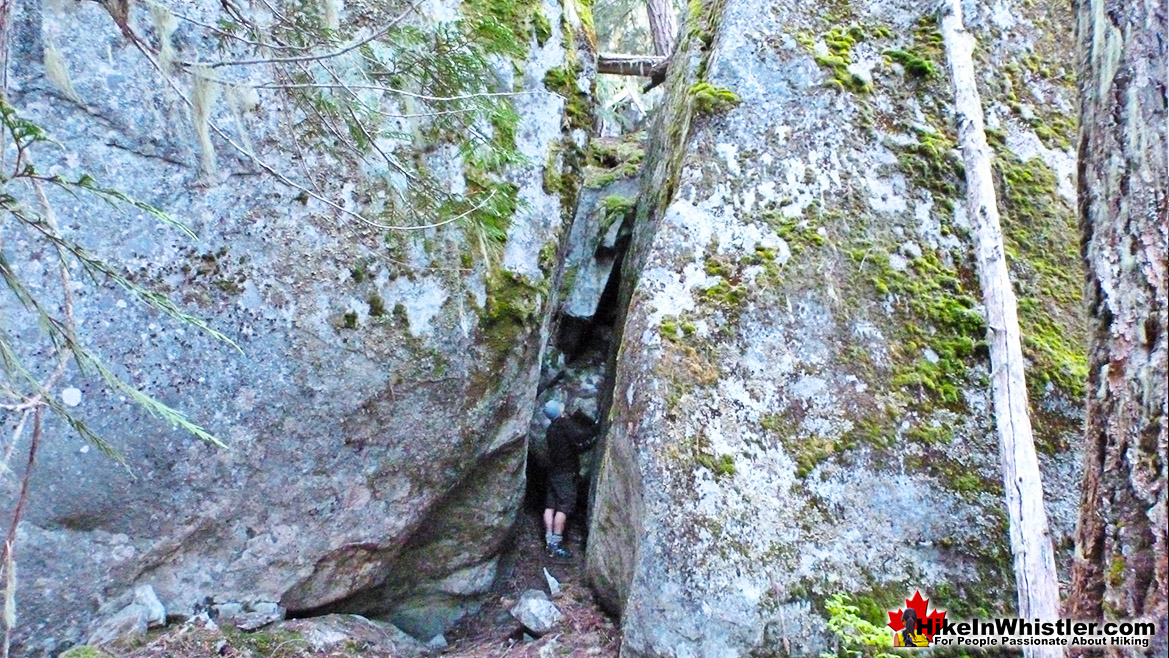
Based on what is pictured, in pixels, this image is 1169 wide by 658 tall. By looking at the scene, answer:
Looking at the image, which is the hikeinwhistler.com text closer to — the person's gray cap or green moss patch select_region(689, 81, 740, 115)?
green moss patch select_region(689, 81, 740, 115)

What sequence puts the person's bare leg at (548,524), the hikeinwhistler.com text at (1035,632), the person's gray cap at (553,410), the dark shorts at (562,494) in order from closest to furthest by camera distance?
the hikeinwhistler.com text at (1035,632) → the person's bare leg at (548,524) → the dark shorts at (562,494) → the person's gray cap at (553,410)

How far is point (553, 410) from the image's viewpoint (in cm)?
682

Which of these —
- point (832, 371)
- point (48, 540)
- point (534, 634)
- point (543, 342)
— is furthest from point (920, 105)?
point (48, 540)

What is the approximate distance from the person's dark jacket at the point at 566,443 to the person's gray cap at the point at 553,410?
7cm

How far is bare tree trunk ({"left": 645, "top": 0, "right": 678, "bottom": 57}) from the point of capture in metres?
9.50

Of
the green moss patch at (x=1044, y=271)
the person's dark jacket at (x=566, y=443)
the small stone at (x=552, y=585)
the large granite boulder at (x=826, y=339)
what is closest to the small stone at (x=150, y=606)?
the small stone at (x=552, y=585)

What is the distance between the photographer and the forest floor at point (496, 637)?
4.22 m

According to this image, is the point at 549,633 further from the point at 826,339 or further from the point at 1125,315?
the point at 1125,315

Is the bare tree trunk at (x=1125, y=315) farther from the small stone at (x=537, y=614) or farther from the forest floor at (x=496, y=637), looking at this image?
the small stone at (x=537, y=614)

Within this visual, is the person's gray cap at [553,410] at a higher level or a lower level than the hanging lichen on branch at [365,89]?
lower

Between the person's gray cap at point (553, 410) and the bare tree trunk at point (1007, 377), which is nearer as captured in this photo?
the bare tree trunk at point (1007, 377)

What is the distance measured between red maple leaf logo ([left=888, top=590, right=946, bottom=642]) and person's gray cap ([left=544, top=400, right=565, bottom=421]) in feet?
12.0

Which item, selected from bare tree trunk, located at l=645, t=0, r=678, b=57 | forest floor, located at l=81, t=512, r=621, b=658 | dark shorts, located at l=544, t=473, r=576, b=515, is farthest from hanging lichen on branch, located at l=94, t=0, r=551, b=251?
bare tree trunk, located at l=645, t=0, r=678, b=57

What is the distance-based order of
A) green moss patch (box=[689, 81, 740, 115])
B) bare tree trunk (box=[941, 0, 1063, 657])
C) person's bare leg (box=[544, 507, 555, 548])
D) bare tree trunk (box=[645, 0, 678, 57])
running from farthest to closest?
1. bare tree trunk (box=[645, 0, 678, 57])
2. person's bare leg (box=[544, 507, 555, 548])
3. green moss patch (box=[689, 81, 740, 115])
4. bare tree trunk (box=[941, 0, 1063, 657])
